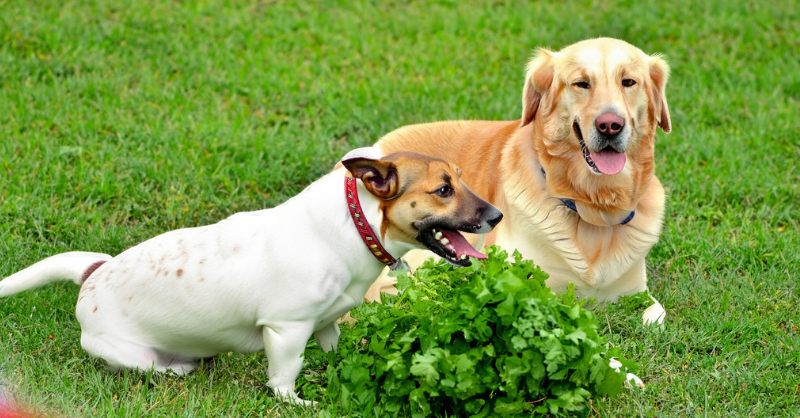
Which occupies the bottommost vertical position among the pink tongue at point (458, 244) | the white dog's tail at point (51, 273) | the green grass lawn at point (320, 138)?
the green grass lawn at point (320, 138)

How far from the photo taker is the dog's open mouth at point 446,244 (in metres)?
3.55

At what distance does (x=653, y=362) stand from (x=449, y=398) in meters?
1.27

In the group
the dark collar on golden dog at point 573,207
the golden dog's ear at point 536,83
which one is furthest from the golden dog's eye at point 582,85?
the dark collar on golden dog at point 573,207

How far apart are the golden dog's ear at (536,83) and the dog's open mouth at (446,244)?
1.24 meters

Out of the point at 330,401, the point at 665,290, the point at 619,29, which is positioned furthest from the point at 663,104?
the point at 619,29

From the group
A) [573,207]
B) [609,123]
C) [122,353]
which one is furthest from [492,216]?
[122,353]

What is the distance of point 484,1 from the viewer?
9.40 metres

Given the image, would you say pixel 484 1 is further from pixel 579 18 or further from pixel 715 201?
pixel 715 201

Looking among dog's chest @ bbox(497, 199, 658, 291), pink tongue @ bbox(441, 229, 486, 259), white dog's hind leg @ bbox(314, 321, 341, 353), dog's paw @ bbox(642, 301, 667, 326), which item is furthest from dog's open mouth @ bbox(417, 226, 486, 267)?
dog's paw @ bbox(642, 301, 667, 326)

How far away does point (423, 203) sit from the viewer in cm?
348

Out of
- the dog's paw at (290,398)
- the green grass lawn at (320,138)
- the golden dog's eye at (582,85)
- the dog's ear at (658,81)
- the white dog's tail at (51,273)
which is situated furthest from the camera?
the dog's ear at (658,81)

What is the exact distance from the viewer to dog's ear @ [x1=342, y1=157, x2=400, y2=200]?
11.1ft

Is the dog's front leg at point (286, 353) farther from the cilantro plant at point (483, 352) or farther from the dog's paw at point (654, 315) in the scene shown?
the dog's paw at point (654, 315)

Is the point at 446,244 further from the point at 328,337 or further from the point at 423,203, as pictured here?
the point at 328,337
